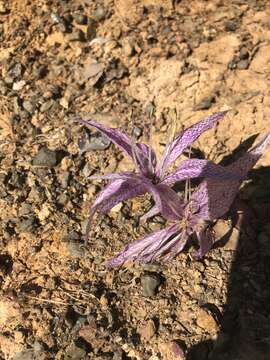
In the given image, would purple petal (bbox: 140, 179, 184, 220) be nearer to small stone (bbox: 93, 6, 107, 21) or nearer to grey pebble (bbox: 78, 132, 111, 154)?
grey pebble (bbox: 78, 132, 111, 154)

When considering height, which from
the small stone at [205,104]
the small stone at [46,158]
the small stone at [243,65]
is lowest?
the small stone at [46,158]

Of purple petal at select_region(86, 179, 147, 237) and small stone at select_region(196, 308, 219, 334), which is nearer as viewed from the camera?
purple petal at select_region(86, 179, 147, 237)

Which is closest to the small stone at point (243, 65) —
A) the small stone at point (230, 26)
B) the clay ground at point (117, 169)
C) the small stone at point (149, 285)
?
the clay ground at point (117, 169)

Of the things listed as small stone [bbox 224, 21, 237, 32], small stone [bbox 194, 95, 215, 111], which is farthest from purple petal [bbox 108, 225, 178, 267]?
small stone [bbox 224, 21, 237, 32]

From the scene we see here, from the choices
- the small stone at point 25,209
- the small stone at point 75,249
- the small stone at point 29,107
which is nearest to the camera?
the small stone at point 75,249

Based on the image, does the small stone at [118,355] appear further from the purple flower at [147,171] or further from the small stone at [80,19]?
the small stone at [80,19]

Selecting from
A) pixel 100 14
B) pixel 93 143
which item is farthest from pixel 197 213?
pixel 100 14

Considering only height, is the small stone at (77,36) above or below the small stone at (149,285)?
above

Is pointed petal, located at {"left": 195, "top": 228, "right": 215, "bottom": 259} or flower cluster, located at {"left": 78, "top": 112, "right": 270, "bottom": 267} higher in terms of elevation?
flower cluster, located at {"left": 78, "top": 112, "right": 270, "bottom": 267}
